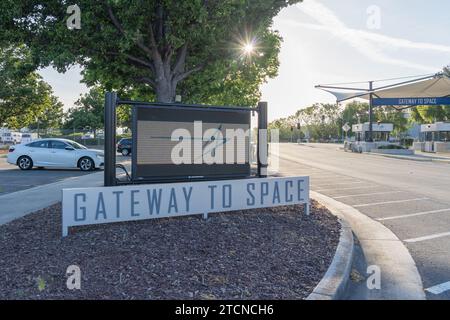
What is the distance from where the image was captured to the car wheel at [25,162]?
17.5m

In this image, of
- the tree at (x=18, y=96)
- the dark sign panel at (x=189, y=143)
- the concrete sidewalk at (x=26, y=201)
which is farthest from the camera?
→ the tree at (x=18, y=96)

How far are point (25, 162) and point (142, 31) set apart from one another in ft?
40.3

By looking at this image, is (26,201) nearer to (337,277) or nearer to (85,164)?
(337,277)

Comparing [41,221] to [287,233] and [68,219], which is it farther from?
[287,233]

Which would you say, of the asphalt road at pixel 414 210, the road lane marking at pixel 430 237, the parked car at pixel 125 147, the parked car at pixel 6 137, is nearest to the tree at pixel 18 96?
the parked car at pixel 125 147

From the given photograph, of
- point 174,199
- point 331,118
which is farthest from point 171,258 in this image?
point 331,118

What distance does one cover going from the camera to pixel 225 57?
9320 mm

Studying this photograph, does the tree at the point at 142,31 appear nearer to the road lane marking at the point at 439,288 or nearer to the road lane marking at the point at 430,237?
the road lane marking at the point at 430,237

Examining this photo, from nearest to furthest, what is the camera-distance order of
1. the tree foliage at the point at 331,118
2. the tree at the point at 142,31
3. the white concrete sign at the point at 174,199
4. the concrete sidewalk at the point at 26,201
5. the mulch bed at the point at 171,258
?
the mulch bed at the point at 171,258
the white concrete sign at the point at 174,199
the tree at the point at 142,31
the concrete sidewalk at the point at 26,201
the tree foliage at the point at 331,118

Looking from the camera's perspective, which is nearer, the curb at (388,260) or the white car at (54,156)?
the curb at (388,260)

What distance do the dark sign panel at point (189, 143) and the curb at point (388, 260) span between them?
7.43ft

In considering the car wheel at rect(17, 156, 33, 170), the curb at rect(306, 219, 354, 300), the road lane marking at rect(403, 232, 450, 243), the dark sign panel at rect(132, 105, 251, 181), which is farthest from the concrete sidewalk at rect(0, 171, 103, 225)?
the car wheel at rect(17, 156, 33, 170)

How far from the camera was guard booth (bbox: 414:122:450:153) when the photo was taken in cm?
4106
